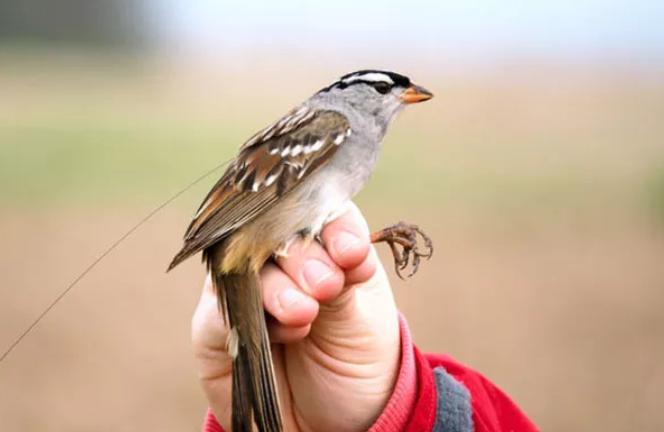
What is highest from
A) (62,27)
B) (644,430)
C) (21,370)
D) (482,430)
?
(62,27)

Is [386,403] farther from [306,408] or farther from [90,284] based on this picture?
[90,284]

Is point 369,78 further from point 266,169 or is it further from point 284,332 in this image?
point 284,332

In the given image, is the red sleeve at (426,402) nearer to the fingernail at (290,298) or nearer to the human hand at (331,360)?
the human hand at (331,360)

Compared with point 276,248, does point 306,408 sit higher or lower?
lower

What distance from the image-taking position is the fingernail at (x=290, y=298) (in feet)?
6.15

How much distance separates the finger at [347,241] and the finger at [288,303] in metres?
0.11

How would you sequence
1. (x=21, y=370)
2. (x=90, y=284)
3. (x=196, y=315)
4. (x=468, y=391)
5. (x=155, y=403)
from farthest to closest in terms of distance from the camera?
(x=90, y=284) < (x=21, y=370) < (x=155, y=403) < (x=468, y=391) < (x=196, y=315)

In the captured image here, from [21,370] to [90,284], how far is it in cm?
240

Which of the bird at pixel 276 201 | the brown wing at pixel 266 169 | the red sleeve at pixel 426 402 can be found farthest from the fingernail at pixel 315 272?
the red sleeve at pixel 426 402

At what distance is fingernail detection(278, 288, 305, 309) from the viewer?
187cm

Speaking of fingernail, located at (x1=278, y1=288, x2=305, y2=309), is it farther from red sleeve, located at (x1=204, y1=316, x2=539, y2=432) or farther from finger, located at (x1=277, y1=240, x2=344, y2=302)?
red sleeve, located at (x1=204, y1=316, x2=539, y2=432)

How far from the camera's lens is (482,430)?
92.8 inches

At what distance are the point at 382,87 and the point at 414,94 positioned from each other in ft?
0.29

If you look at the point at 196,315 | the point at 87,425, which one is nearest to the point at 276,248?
the point at 196,315
